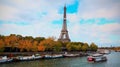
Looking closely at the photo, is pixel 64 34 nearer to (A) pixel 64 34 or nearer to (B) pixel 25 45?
(A) pixel 64 34

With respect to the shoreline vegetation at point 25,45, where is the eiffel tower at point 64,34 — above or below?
above

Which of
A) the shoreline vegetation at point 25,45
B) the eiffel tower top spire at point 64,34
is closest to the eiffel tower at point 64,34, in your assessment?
the eiffel tower top spire at point 64,34

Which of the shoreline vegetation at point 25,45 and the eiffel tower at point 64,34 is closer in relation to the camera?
the shoreline vegetation at point 25,45

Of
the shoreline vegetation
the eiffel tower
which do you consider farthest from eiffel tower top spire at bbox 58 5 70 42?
the shoreline vegetation

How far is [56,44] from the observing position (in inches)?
1815

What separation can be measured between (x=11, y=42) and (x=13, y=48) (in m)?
1.33

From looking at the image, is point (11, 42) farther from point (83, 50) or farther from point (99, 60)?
point (83, 50)

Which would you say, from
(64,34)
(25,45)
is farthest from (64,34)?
(25,45)

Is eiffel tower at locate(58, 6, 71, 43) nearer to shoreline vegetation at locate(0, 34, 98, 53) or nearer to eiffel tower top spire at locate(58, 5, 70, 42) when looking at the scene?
eiffel tower top spire at locate(58, 5, 70, 42)

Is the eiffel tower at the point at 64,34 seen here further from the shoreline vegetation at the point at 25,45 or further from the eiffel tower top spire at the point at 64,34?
the shoreline vegetation at the point at 25,45

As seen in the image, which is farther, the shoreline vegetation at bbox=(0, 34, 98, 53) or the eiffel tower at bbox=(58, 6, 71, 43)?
the eiffel tower at bbox=(58, 6, 71, 43)

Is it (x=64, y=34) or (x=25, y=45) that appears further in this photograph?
(x=64, y=34)

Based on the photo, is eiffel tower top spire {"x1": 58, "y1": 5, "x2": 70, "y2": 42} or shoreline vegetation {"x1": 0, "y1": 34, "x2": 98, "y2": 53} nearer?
shoreline vegetation {"x1": 0, "y1": 34, "x2": 98, "y2": 53}

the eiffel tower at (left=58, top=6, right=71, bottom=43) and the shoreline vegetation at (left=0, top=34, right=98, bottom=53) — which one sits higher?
the eiffel tower at (left=58, top=6, right=71, bottom=43)
